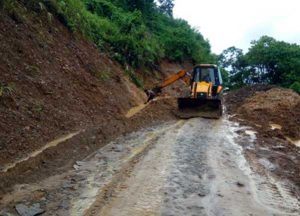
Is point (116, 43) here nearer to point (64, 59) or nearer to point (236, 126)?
point (64, 59)

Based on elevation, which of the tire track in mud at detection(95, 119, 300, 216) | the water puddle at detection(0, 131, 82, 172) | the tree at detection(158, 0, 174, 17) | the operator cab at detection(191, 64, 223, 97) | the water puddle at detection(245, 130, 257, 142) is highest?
the tree at detection(158, 0, 174, 17)

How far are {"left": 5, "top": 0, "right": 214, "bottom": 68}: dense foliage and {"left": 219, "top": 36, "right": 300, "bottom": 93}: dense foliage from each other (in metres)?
5.92

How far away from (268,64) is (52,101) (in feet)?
118

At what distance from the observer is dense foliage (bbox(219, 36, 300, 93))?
4453cm

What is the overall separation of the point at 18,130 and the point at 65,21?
9.88 metres

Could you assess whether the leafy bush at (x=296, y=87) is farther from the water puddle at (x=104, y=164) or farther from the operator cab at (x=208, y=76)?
the water puddle at (x=104, y=164)

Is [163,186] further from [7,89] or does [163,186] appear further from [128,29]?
[128,29]

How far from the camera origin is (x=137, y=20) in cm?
2964

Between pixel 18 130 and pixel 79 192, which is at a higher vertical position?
pixel 18 130

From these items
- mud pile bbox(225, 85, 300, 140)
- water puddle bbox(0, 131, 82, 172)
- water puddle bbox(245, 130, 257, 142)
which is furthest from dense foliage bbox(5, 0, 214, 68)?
water puddle bbox(245, 130, 257, 142)

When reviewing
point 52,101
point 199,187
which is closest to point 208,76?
point 52,101

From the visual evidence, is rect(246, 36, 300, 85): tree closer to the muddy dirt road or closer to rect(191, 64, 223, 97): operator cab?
rect(191, 64, 223, 97): operator cab

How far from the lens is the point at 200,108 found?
1952 centimetres

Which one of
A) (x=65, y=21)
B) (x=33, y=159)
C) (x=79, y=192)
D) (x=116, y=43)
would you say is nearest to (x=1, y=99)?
(x=33, y=159)
